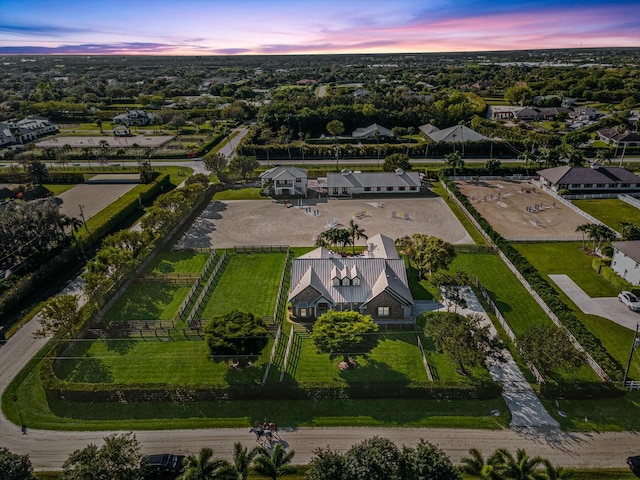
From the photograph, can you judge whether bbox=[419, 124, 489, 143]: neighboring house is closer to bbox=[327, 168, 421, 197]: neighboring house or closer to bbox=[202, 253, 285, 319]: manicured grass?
bbox=[327, 168, 421, 197]: neighboring house

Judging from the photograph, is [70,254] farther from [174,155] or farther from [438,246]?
[174,155]

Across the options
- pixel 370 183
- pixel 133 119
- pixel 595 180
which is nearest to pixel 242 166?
pixel 370 183

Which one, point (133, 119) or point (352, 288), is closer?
point (352, 288)

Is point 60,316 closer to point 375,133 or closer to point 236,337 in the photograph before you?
point 236,337

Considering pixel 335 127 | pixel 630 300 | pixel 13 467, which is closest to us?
pixel 13 467

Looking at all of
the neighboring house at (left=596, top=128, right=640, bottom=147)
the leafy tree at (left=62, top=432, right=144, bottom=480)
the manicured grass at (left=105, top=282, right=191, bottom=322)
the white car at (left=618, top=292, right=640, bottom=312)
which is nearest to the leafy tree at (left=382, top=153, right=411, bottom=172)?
the white car at (left=618, top=292, right=640, bottom=312)
